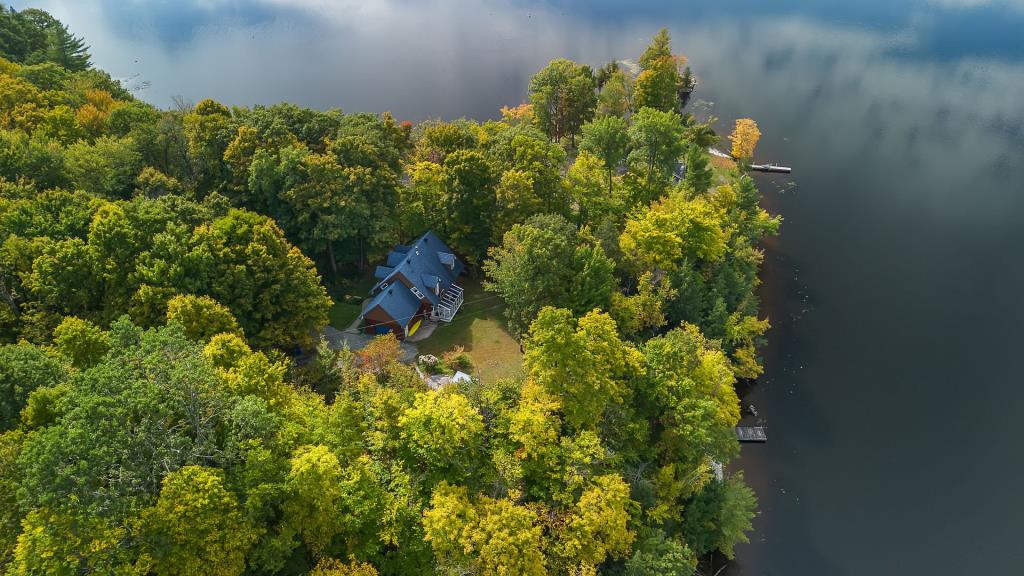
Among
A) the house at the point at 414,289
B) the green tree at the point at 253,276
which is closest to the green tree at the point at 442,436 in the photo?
the green tree at the point at 253,276

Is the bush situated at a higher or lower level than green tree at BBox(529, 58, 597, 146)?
lower

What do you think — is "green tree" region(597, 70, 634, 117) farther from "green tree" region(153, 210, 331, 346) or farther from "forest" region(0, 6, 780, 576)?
"green tree" region(153, 210, 331, 346)

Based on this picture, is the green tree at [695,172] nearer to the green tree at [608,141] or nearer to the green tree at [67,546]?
the green tree at [608,141]

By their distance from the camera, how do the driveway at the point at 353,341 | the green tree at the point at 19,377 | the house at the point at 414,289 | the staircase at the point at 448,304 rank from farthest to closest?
the staircase at the point at 448,304 → the house at the point at 414,289 → the driveway at the point at 353,341 → the green tree at the point at 19,377

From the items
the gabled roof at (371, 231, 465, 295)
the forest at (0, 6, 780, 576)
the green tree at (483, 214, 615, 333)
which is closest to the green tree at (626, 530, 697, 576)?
the forest at (0, 6, 780, 576)

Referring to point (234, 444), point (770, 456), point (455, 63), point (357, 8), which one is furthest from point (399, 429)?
point (357, 8)

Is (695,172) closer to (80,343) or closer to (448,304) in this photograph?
(448,304)

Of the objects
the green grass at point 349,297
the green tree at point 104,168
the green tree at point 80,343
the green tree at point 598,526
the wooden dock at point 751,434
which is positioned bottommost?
the wooden dock at point 751,434

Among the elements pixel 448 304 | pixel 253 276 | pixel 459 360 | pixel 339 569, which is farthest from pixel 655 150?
pixel 339 569
